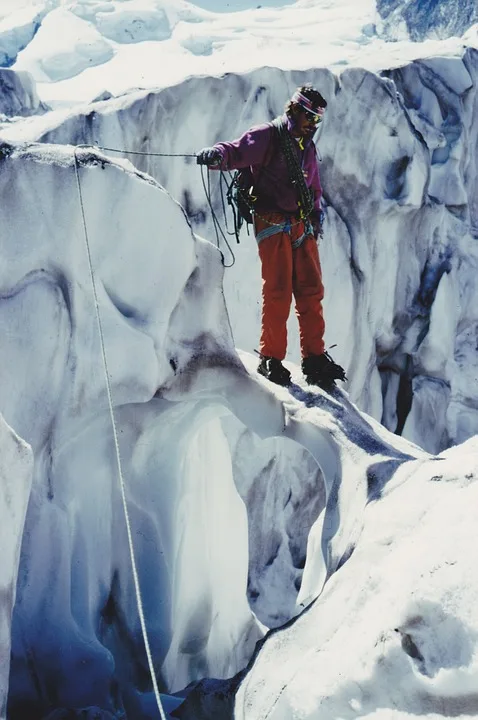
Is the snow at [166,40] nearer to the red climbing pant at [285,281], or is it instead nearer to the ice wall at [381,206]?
the ice wall at [381,206]

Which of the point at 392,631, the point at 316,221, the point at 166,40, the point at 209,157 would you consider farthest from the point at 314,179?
the point at 166,40

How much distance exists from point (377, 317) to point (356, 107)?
1.96 m

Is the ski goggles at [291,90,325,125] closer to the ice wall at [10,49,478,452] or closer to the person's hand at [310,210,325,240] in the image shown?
the person's hand at [310,210,325,240]

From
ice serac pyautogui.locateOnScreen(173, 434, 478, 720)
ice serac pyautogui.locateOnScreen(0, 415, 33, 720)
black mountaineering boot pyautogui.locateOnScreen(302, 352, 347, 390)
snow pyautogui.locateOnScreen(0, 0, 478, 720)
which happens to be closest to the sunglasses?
snow pyautogui.locateOnScreen(0, 0, 478, 720)

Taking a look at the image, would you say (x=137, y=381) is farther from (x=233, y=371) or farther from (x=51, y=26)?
(x=51, y=26)

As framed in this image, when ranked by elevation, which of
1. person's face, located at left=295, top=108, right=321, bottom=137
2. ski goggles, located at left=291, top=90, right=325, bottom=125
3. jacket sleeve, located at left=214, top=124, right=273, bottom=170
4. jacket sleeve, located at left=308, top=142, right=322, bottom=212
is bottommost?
jacket sleeve, located at left=308, top=142, right=322, bottom=212

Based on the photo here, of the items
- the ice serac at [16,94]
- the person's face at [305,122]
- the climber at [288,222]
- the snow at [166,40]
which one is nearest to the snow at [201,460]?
the climber at [288,222]

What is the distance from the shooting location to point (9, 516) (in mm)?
2461

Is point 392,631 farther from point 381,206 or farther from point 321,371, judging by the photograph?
point 381,206

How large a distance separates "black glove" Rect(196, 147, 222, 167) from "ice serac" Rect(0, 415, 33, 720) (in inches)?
60.9

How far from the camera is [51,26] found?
41.5 meters

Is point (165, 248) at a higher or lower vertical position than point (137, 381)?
higher

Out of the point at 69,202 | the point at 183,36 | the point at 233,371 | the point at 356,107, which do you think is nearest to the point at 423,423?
the point at 356,107

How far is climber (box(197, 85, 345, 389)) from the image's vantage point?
3818 mm
